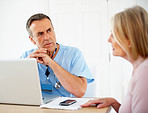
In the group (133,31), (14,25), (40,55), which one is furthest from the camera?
(14,25)

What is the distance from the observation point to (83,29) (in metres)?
3.52

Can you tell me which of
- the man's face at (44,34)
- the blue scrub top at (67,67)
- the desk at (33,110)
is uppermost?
the man's face at (44,34)

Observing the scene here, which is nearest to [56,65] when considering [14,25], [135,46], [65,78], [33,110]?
[65,78]

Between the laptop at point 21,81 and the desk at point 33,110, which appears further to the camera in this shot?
the laptop at point 21,81

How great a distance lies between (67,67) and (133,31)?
0.94 m

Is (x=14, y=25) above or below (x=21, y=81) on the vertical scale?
above

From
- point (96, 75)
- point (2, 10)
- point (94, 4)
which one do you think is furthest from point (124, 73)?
point (2, 10)

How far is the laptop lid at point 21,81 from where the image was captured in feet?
4.17

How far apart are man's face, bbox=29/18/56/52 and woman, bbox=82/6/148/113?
86 cm

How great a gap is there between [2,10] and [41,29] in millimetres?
2210

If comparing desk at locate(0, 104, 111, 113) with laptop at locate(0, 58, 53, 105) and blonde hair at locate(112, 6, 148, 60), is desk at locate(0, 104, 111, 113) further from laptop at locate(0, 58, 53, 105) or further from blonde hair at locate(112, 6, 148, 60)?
blonde hair at locate(112, 6, 148, 60)

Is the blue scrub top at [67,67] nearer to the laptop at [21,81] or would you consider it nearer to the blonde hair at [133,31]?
the laptop at [21,81]

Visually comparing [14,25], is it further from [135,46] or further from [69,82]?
[135,46]

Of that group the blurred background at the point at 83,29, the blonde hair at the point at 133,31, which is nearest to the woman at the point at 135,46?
the blonde hair at the point at 133,31
